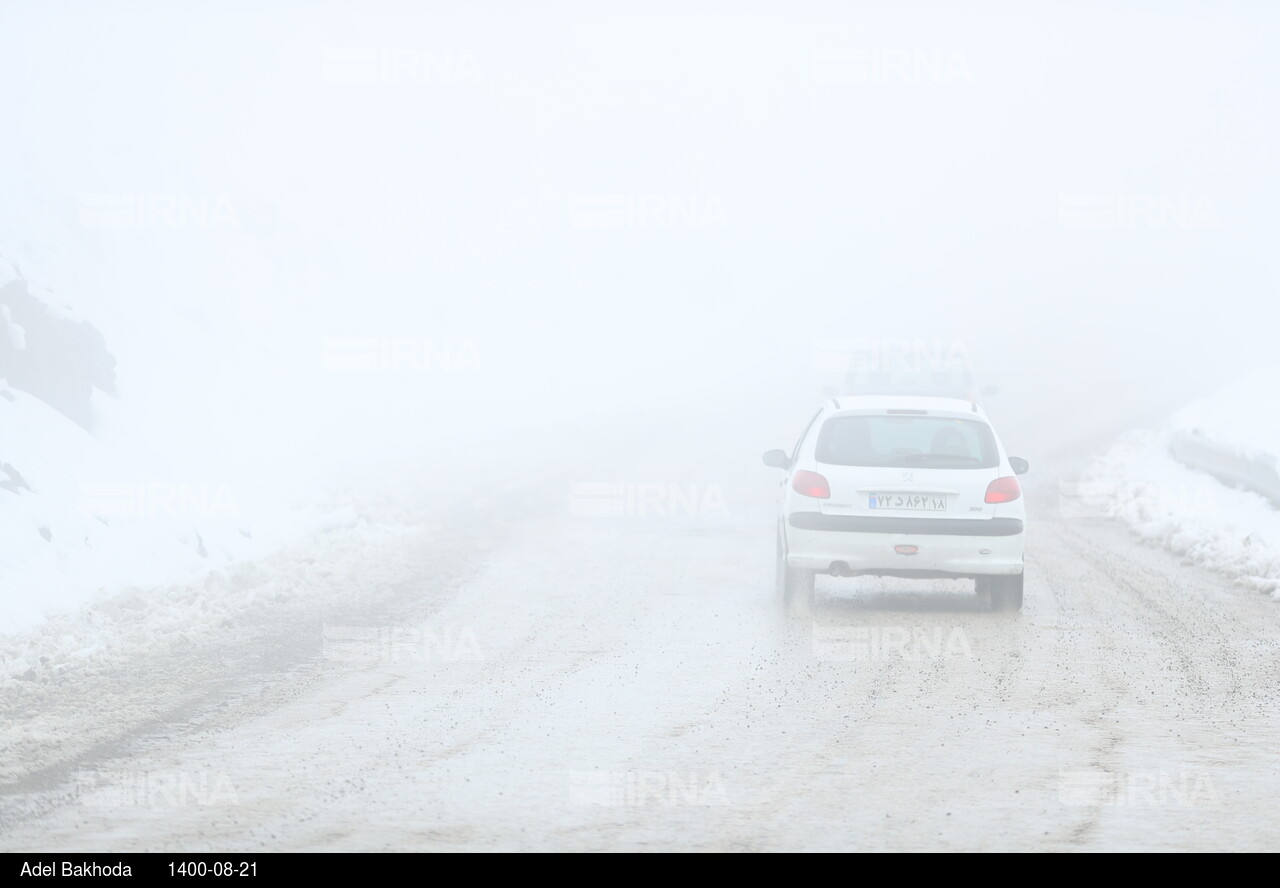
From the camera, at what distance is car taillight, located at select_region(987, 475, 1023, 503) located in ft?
33.7

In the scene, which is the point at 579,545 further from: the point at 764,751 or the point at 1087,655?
the point at 764,751

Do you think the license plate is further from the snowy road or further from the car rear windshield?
the snowy road

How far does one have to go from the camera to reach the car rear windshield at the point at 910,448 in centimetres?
1051

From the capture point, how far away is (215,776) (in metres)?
5.98

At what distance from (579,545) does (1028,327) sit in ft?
155

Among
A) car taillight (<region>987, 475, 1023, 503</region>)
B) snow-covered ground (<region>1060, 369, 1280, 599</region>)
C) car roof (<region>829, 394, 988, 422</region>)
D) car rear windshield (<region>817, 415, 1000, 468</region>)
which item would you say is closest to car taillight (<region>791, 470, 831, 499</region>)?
car rear windshield (<region>817, 415, 1000, 468</region>)

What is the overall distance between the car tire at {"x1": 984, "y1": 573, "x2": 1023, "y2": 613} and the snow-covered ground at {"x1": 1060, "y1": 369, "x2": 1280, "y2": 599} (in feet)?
7.04

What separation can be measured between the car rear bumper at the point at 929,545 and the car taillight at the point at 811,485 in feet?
0.83

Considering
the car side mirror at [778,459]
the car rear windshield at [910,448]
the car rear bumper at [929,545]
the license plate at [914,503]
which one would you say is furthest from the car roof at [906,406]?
the car rear bumper at [929,545]

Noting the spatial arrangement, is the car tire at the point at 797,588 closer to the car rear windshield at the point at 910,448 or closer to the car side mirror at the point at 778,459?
the car rear windshield at the point at 910,448

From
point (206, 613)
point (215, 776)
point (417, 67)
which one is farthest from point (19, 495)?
point (417, 67)

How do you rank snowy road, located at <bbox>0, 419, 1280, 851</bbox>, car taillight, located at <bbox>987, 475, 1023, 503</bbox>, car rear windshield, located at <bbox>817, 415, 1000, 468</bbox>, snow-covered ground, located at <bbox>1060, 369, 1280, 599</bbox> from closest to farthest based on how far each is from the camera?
snowy road, located at <bbox>0, 419, 1280, 851</bbox> < car taillight, located at <bbox>987, 475, 1023, 503</bbox> < car rear windshield, located at <bbox>817, 415, 1000, 468</bbox> < snow-covered ground, located at <bbox>1060, 369, 1280, 599</bbox>

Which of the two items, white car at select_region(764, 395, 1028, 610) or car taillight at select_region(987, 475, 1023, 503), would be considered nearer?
white car at select_region(764, 395, 1028, 610)

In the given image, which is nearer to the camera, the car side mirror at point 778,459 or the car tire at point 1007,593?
the car tire at point 1007,593
